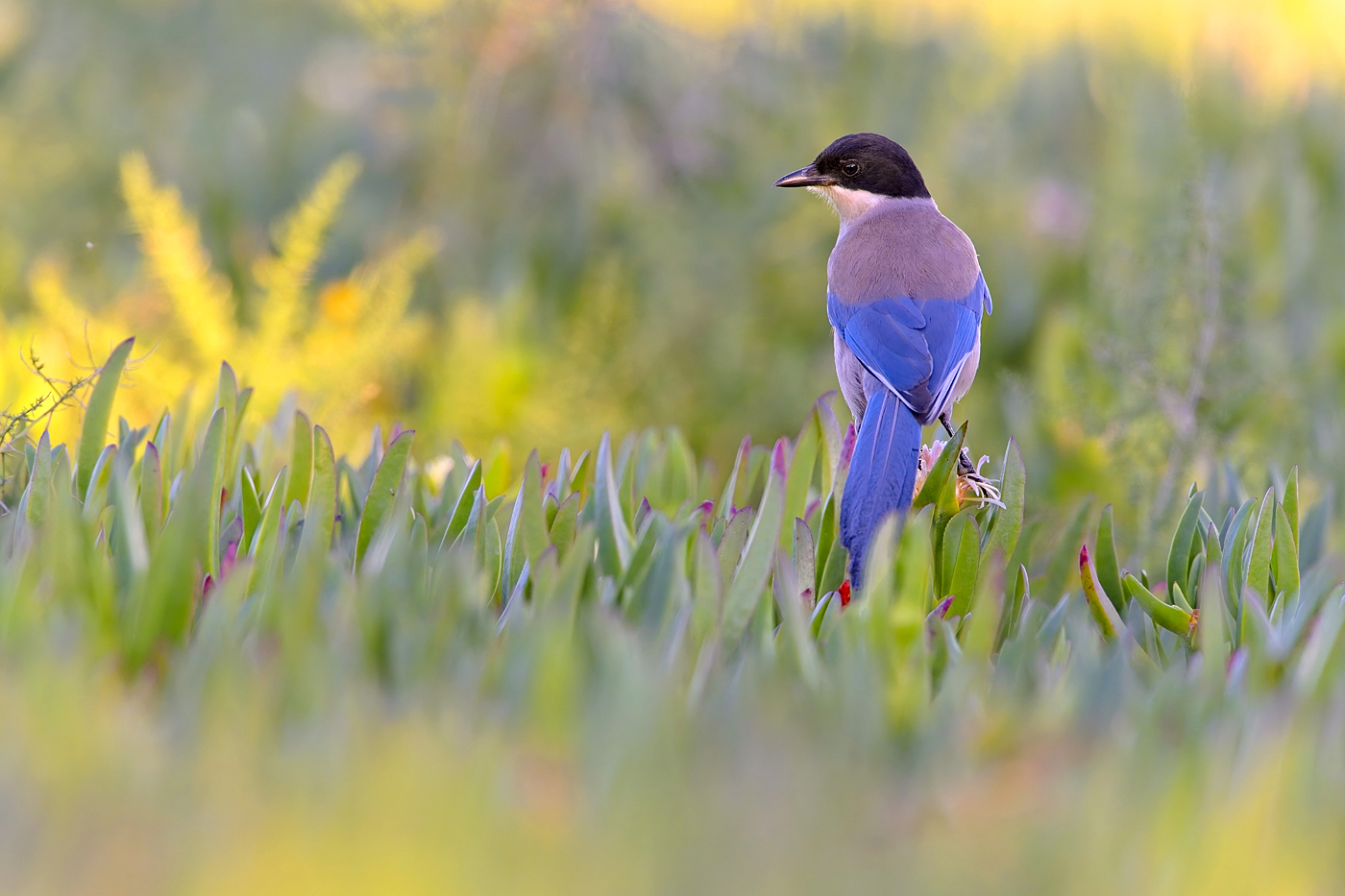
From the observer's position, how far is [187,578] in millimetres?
1691

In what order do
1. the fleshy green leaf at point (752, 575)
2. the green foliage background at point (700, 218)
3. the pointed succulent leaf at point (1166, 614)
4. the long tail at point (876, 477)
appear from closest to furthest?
the fleshy green leaf at point (752, 575)
the pointed succulent leaf at point (1166, 614)
the long tail at point (876, 477)
the green foliage background at point (700, 218)

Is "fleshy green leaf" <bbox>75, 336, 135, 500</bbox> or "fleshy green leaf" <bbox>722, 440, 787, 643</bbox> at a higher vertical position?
"fleshy green leaf" <bbox>75, 336, 135, 500</bbox>

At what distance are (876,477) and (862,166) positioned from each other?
4.71 ft

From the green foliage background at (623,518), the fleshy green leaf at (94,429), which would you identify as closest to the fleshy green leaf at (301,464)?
the green foliage background at (623,518)

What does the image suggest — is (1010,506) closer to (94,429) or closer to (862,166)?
(862,166)

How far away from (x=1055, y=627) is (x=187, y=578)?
122cm

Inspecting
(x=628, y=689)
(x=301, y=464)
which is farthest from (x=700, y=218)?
(x=628, y=689)

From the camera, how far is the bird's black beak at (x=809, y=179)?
3.37 m

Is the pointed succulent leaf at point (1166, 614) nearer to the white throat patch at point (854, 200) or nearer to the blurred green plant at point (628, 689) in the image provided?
the blurred green plant at point (628, 689)

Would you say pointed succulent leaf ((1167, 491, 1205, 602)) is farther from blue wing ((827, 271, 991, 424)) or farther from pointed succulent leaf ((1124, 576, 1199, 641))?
blue wing ((827, 271, 991, 424))

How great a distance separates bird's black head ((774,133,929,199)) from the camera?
3.46m

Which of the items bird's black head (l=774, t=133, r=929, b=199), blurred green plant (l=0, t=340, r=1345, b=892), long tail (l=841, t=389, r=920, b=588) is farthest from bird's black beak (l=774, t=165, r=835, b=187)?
blurred green plant (l=0, t=340, r=1345, b=892)

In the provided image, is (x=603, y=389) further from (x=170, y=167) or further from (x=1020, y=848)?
(x=1020, y=848)

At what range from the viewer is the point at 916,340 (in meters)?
2.82
